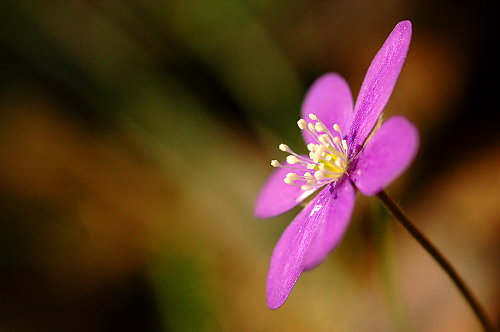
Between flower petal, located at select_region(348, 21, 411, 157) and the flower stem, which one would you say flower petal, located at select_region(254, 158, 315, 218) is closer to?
flower petal, located at select_region(348, 21, 411, 157)

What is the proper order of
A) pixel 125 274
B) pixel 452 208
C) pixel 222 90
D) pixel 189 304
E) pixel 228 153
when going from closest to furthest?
pixel 189 304, pixel 452 208, pixel 125 274, pixel 228 153, pixel 222 90

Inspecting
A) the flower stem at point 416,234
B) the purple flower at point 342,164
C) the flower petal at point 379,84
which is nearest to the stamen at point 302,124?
the purple flower at point 342,164

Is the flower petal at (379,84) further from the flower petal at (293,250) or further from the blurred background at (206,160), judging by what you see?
the blurred background at (206,160)

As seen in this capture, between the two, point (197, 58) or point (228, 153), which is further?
point (197, 58)

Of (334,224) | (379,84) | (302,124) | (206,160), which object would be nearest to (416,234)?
(334,224)

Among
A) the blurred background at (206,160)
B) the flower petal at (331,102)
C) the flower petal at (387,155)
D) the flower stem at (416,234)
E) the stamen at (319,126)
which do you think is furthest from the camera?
the blurred background at (206,160)

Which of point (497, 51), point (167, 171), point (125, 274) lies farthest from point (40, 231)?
point (497, 51)

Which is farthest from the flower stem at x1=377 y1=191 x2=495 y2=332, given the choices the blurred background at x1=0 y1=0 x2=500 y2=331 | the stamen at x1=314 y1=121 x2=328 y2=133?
the blurred background at x1=0 y1=0 x2=500 y2=331

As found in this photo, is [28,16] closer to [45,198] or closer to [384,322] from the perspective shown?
[45,198]
